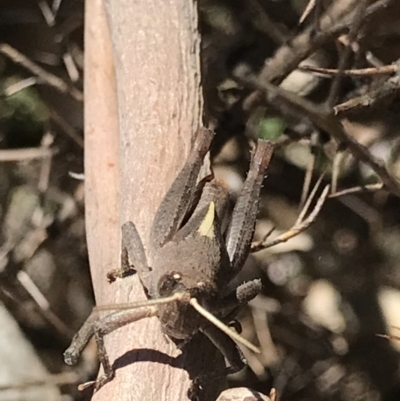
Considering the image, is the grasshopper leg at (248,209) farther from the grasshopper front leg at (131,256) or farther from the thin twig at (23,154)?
the thin twig at (23,154)

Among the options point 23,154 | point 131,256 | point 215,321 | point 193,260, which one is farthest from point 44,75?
point 215,321

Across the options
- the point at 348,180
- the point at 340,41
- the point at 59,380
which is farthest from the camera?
the point at 348,180

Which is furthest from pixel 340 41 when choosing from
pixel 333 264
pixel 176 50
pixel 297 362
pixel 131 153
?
pixel 297 362

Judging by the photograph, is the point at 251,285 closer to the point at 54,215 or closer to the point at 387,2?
the point at 387,2

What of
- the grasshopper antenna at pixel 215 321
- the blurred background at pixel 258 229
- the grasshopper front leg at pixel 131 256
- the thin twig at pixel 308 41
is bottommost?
the blurred background at pixel 258 229

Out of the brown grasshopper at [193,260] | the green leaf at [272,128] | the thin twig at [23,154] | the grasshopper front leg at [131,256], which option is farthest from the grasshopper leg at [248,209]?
the thin twig at [23,154]

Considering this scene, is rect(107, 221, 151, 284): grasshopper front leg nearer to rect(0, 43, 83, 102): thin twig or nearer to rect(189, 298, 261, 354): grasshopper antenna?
rect(189, 298, 261, 354): grasshopper antenna

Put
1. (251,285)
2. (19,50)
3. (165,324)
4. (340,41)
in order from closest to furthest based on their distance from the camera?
(165,324)
(251,285)
(340,41)
(19,50)
